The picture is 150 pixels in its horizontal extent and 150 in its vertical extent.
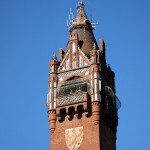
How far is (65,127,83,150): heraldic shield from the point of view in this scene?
45.7 meters

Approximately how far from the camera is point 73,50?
50.4 m

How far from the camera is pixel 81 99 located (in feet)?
153

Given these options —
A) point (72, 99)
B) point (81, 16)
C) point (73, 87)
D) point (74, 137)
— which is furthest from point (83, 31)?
point (74, 137)

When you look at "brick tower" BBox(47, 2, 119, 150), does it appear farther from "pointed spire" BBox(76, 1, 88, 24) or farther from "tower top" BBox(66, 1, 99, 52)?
"pointed spire" BBox(76, 1, 88, 24)

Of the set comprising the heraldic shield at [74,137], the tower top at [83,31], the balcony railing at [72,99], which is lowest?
the heraldic shield at [74,137]

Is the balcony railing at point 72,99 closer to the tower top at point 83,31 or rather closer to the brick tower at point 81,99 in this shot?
the brick tower at point 81,99

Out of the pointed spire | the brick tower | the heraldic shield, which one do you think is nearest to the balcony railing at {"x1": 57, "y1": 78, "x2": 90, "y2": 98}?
the brick tower

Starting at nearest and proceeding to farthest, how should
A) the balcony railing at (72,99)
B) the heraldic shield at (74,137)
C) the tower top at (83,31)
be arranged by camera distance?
the heraldic shield at (74,137)
the balcony railing at (72,99)
the tower top at (83,31)

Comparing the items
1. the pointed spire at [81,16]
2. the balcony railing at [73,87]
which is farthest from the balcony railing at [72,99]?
the pointed spire at [81,16]

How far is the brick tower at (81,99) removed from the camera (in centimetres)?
4584

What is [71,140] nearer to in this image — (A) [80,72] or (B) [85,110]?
(B) [85,110]

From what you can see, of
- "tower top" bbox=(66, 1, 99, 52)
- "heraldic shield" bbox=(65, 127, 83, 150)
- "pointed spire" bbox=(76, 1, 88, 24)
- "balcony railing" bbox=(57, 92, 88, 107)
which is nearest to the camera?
"heraldic shield" bbox=(65, 127, 83, 150)

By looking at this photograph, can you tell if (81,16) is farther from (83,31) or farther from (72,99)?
(72,99)

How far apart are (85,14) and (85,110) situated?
1062 centimetres
